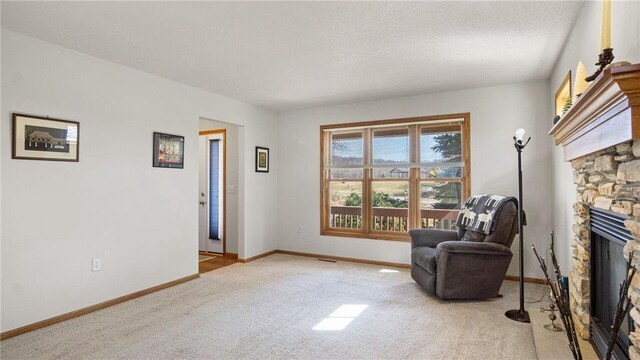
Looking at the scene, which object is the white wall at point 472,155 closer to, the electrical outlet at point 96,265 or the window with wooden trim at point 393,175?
the window with wooden trim at point 393,175

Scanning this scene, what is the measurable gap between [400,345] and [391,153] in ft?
9.77

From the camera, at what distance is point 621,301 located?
3.93 feet

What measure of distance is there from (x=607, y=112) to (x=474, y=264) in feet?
7.16

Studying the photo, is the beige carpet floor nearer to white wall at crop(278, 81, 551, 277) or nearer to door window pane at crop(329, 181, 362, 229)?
white wall at crop(278, 81, 551, 277)

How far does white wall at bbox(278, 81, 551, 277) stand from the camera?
4.07 meters

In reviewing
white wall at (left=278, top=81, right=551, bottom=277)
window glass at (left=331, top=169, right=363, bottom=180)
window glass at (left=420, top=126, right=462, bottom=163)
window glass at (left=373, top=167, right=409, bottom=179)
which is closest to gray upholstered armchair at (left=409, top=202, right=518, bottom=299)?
white wall at (left=278, top=81, right=551, bottom=277)

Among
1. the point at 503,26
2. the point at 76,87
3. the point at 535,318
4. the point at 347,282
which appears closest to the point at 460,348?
the point at 535,318

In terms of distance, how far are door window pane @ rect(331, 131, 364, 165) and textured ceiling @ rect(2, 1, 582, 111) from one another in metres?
1.28

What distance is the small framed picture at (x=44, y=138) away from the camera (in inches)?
107

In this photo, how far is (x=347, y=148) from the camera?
5.39m

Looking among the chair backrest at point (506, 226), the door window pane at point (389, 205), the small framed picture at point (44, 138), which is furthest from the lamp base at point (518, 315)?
the small framed picture at point (44, 138)

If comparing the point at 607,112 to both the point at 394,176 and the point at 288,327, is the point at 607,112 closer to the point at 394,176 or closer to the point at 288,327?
the point at 288,327

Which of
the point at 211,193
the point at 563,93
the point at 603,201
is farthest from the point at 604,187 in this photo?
the point at 211,193

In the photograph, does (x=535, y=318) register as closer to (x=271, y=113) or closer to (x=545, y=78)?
(x=545, y=78)
